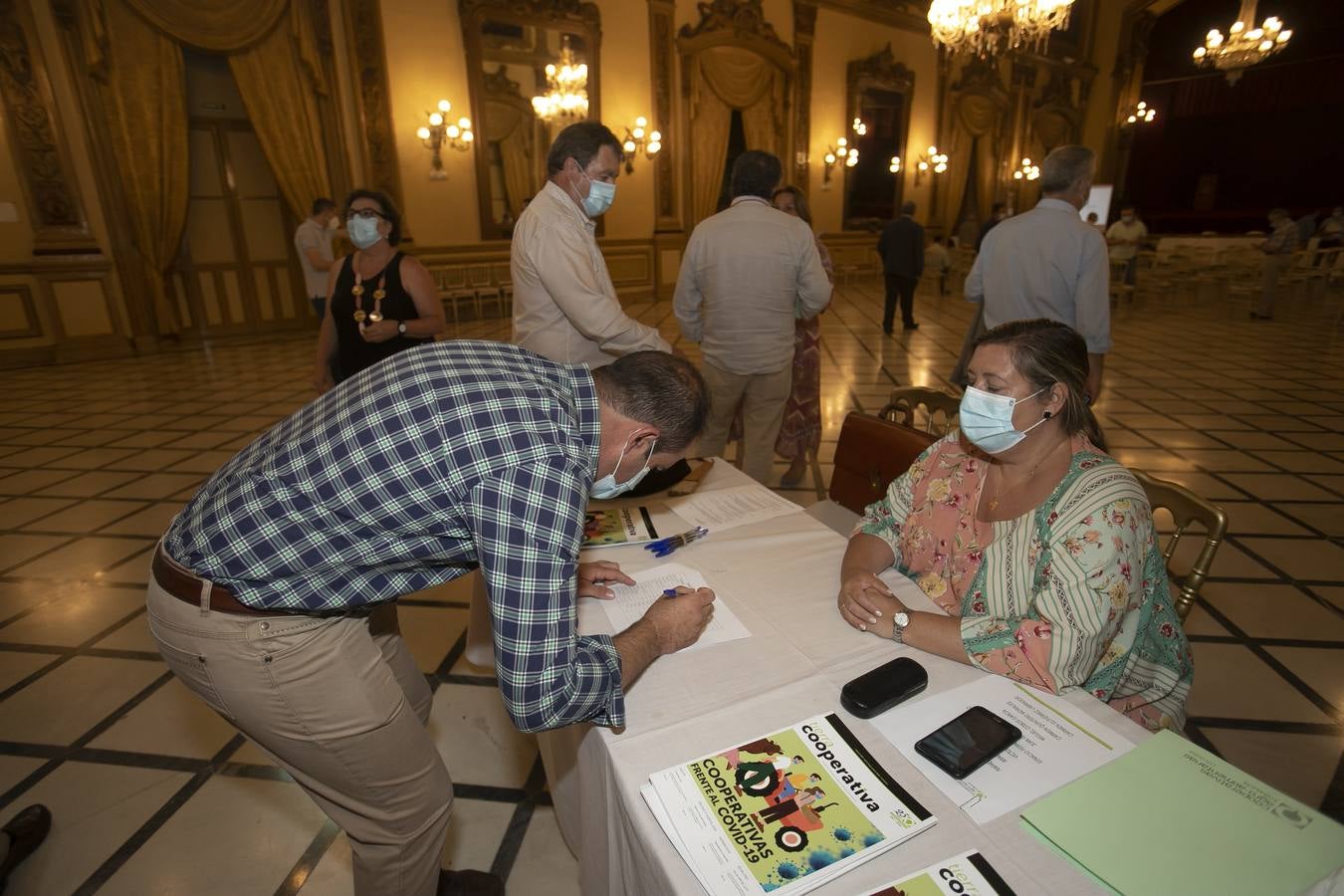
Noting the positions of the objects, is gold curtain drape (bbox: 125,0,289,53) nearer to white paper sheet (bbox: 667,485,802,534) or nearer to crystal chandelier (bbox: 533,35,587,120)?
crystal chandelier (bbox: 533,35,587,120)

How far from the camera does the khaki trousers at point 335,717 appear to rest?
1.06 meters

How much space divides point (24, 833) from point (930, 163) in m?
15.5

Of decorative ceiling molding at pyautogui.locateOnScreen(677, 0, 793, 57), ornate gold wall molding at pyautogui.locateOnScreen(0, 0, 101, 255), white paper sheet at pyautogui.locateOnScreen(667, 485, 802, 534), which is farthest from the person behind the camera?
decorative ceiling molding at pyautogui.locateOnScreen(677, 0, 793, 57)

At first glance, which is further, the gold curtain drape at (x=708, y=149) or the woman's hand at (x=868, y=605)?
the gold curtain drape at (x=708, y=149)

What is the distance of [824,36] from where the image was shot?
11.7 metres

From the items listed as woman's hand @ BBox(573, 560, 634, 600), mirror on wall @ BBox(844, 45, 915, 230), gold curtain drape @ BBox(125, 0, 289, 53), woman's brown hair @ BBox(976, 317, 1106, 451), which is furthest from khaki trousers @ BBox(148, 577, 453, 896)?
mirror on wall @ BBox(844, 45, 915, 230)

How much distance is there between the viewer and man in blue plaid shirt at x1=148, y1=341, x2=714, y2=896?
91 centimetres

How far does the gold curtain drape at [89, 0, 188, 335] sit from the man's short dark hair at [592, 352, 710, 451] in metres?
8.66

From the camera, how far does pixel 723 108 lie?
10969mm

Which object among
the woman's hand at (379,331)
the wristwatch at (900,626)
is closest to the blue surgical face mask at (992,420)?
the wristwatch at (900,626)

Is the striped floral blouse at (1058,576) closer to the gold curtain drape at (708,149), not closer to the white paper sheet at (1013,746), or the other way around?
the white paper sheet at (1013,746)

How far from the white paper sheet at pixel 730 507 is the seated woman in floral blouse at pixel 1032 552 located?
28cm

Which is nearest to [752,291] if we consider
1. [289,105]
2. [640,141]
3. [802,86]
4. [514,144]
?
[289,105]

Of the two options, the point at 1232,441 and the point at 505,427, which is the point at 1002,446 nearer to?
the point at 505,427
